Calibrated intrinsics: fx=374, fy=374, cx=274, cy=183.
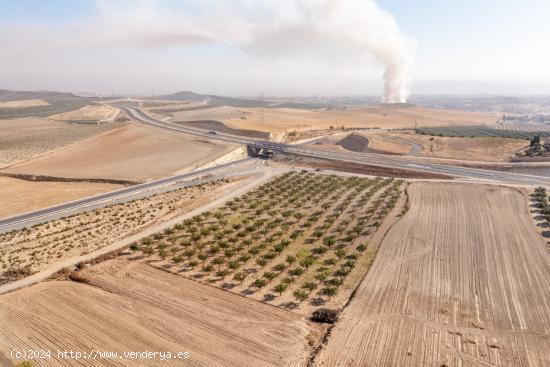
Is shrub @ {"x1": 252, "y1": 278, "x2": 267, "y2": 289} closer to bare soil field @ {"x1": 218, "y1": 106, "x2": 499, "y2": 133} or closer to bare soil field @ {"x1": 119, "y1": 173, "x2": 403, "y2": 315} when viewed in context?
bare soil field @ {"x1": 119, "y1": 173, "x2": 403, "y2": 315}

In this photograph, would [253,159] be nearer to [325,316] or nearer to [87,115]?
[325,316]

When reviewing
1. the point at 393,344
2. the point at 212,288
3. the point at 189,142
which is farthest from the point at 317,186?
the point at 189,142

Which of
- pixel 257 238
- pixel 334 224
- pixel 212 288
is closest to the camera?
pixel 212 288

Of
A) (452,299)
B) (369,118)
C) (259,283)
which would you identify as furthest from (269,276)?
(369,118)

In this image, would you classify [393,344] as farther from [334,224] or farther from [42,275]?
[42,275]

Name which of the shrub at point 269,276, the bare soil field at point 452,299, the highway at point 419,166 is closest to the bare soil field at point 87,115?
the highway at point 419,166
